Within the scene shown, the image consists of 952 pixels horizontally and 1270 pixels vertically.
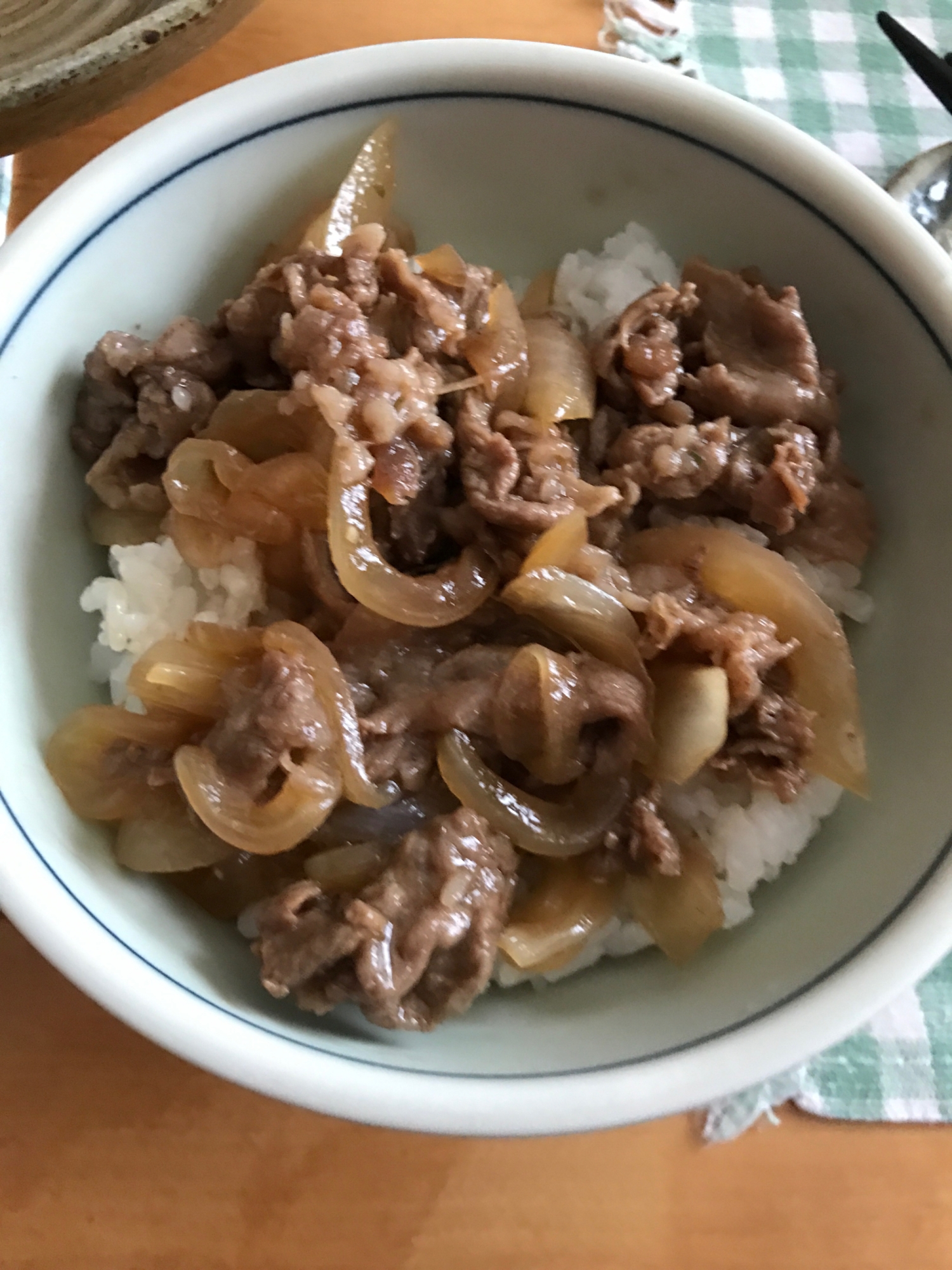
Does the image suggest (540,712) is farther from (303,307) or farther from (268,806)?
(303,307)

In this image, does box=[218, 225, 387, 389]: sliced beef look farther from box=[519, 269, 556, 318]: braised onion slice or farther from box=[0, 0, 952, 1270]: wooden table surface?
box=[0, 0, 952, 1270]: wooden table surface

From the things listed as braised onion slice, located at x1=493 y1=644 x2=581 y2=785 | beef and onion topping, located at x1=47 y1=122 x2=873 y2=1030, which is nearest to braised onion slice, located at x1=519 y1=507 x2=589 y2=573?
beef and onion topping, located at x1=47 y1=122 x2=873 y2=1030

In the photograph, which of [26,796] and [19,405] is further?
[19,405]

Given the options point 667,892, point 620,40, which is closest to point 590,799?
point 667,892

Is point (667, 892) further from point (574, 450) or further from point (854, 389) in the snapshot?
point (854, 389)

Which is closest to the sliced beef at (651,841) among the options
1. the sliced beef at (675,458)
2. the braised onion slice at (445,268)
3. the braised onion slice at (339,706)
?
the braised onion slice at (339,706)

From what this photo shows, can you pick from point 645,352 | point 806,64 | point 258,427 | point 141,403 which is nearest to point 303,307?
point 258,427
